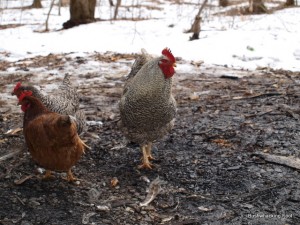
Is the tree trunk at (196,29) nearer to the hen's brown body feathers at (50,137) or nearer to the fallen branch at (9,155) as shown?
the fallen branch at (9,155)

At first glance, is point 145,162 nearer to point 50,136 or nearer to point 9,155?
point 50,136

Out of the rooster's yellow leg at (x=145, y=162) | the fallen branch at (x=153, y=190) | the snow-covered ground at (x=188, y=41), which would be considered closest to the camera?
the fallen branch at (x=153, y=190)

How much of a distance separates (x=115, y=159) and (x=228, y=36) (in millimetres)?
6947

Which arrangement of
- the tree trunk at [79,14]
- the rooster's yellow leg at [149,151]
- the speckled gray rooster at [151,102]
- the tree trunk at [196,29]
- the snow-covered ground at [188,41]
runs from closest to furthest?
Answer: the speckled gray rooster at [151,102]
the rooster's yellow leg at [149,151]
the snow-covered ground at [188,41]
the tree trunk at [196,29]
the tree trunk at [79,14]

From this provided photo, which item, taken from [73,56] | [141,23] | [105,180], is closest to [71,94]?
[105,180]

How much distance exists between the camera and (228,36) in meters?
10.6

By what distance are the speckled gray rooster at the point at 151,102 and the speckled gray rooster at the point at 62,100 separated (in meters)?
0.65

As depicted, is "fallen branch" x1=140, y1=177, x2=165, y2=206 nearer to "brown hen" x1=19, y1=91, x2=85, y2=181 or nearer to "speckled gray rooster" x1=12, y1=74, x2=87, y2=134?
"brown hen" x1=19, y1=91, x2=85, y2=181

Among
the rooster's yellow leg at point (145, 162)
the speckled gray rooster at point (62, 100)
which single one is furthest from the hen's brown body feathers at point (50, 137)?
the rooster's yellow leg at point (145, 162)

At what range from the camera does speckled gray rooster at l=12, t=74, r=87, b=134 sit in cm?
437

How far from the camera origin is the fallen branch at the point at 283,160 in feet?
14.1

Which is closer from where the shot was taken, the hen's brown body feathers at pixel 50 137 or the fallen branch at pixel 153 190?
the hen's brown body feathers at pixel 50 137

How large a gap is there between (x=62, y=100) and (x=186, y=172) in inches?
66.4

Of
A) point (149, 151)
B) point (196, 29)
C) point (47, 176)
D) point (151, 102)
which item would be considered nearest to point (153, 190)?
point (149, 151)
